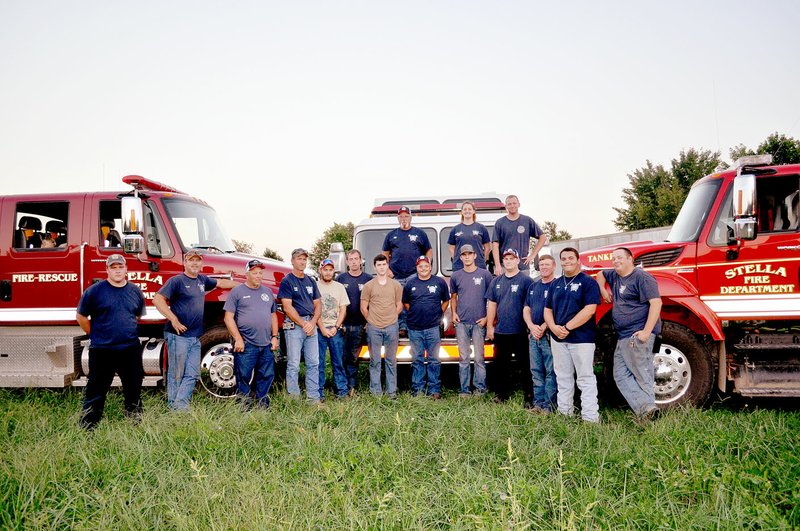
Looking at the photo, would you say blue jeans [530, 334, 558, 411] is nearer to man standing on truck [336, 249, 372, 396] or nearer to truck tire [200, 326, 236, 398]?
man standing on truck [336, 249, 372, 396]

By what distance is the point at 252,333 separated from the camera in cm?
590

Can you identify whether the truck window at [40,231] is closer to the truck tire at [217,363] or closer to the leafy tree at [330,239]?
the truck tire at [217,363]

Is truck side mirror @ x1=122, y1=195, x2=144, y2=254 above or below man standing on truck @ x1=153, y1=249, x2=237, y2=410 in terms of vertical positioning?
above

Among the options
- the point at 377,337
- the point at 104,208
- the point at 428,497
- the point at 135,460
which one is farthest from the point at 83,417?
the point at 428,497

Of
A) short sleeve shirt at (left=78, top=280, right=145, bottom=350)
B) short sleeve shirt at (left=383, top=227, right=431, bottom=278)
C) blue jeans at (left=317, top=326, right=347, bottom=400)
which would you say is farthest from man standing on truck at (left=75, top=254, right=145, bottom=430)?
short sleeve shirt at (left=383, top=227, right=431, bottom=278)

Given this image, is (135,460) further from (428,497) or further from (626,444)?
(626,444)

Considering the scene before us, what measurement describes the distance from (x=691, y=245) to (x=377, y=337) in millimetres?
3779

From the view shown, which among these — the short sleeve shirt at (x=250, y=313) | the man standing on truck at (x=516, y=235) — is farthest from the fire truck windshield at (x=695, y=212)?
the short sleeve shirt at (x=250, y=313)

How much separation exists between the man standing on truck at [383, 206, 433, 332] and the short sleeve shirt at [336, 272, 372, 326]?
1.40 feet

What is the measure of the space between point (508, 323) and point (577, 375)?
1.10 meters

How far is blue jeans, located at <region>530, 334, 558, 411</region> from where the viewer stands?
5.81 meters

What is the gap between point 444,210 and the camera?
25.9ft

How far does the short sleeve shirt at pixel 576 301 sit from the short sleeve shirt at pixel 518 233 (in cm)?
143

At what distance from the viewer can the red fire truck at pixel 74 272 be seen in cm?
619
